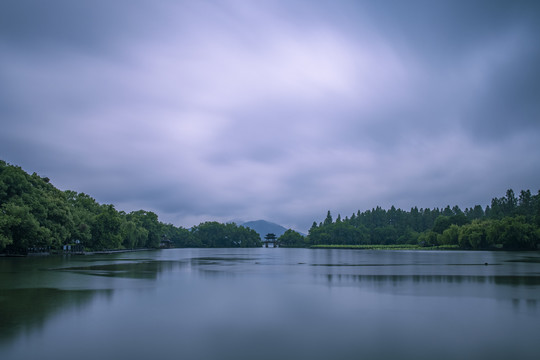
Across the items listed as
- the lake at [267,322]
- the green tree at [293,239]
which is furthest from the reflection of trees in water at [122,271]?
the green tree at [293,239]

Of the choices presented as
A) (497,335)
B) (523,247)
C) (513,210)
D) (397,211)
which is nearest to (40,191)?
(497,335)

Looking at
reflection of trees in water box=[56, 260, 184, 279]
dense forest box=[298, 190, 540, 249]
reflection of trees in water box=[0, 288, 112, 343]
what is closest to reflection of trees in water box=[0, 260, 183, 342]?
reflection of trees in water box=[0, 288, 112, 343]

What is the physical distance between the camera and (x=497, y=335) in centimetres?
924

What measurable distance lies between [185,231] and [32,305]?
14008cm

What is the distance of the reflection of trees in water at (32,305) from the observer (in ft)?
31.0

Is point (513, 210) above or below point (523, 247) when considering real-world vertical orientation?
above

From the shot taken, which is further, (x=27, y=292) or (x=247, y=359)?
(x=27, y=292)

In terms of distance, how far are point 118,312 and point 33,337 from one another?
124 inches

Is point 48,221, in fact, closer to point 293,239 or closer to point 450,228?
point 450,228

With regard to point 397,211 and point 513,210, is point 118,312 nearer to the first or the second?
point 513,210

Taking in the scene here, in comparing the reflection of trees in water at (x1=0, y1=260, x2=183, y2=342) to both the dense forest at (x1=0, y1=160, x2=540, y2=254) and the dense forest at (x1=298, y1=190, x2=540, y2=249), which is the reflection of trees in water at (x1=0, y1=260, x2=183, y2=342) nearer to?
the dense forest at (x1=0, y1=160, x2=540, y2=254)

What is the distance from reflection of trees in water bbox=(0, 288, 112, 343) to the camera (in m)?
9.45

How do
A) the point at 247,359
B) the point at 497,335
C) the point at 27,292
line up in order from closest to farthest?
the point at 247,359
the point at 497,335
the point at 27,292

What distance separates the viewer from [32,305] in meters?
12.2
